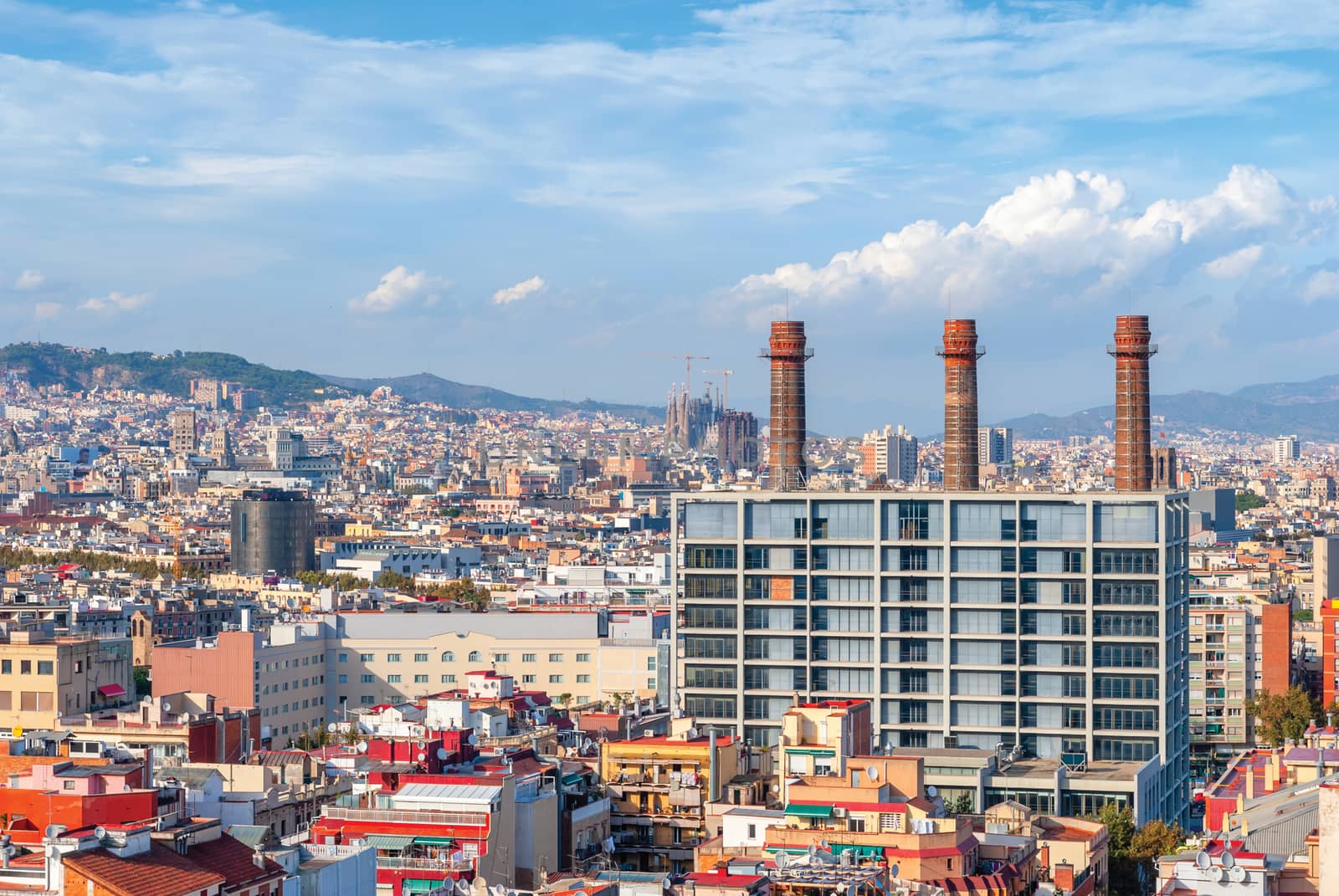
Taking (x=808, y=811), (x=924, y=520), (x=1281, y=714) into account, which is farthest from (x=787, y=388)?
(x=808, y=811)

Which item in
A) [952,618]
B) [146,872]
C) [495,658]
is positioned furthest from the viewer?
[495,658]

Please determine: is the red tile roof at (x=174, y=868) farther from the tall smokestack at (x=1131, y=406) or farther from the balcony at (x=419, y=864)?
the tall smokestack at (x=1131, y=406)

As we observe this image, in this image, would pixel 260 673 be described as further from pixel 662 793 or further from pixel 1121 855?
pixel 1121 855

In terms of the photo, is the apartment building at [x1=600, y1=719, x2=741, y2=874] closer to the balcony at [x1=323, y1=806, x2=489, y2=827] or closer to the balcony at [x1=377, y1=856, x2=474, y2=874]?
the balcony at [x1=323, y1=806, x2=489, y2=827]

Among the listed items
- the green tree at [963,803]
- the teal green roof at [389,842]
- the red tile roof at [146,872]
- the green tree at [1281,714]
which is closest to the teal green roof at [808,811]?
the teal green roof at [389,842]

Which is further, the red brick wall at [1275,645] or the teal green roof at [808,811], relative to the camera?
the red brick wall at [1275,645]

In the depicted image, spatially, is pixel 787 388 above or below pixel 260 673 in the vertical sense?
above
